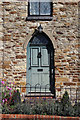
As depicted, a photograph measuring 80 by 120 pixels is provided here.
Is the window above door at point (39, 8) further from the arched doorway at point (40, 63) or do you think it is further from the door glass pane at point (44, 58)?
the door glass pane at point (44, 58)

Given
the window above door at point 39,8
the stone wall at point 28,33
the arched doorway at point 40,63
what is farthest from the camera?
the window above door at point 39,8

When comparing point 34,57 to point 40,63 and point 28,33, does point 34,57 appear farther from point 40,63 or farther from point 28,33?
point 28,33

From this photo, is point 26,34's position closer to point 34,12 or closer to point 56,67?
point 34,12

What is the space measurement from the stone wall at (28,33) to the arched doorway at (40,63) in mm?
260

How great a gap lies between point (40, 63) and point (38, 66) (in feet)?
0.51

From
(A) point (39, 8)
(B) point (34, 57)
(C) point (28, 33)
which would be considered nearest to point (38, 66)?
(B) point (34, 57)

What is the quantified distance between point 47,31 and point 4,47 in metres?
1.95

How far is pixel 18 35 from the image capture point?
7.75 metres

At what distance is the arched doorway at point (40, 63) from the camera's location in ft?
25.4

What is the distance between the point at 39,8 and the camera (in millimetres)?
7984

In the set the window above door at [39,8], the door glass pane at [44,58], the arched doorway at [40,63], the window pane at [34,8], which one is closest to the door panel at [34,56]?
the arched doorway at [40,63]

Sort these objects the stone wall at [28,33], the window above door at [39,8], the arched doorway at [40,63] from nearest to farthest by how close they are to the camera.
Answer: the stone wall at [28,33]
the arched doorway at [40,63]
the window above door at [39,8]

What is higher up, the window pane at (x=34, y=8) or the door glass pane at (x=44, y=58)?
the window pane at (x=34, y=8)

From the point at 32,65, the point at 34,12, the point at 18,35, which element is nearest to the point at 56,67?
the point at 32,65
